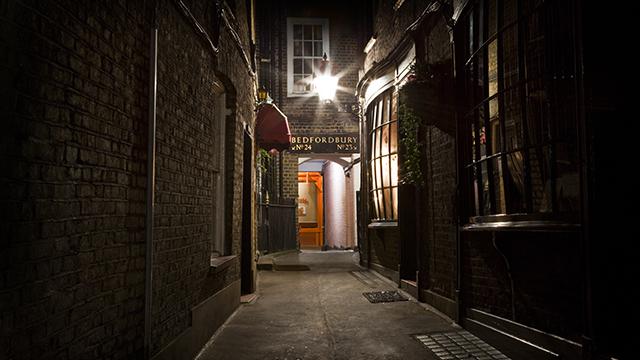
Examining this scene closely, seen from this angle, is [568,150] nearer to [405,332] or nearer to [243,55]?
[405,332]

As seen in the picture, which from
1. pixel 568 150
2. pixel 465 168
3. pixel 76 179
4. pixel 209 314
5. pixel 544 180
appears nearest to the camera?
pixel 76 179

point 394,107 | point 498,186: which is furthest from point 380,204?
point 498,186

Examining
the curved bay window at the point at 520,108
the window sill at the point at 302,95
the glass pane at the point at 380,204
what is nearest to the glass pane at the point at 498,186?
the curved bay window at the point at 520,108

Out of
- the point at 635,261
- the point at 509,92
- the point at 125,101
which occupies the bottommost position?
the point at 635,261

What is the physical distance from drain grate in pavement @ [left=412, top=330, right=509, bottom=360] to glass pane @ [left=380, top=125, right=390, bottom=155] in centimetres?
438

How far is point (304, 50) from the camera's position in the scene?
15070 millimetres

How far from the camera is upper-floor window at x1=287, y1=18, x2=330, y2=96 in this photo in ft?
48.6

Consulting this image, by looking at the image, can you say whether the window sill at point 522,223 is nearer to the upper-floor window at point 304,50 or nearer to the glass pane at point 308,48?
the upper-floor window at point 304,50

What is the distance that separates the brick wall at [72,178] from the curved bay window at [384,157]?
223 inches

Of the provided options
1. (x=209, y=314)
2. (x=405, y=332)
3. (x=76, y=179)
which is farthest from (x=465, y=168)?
(x=76, y=179)

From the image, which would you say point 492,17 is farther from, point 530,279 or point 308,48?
point 308,48

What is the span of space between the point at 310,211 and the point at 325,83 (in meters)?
7.52

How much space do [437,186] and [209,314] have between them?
131 inches

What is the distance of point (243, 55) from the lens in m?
6.68
